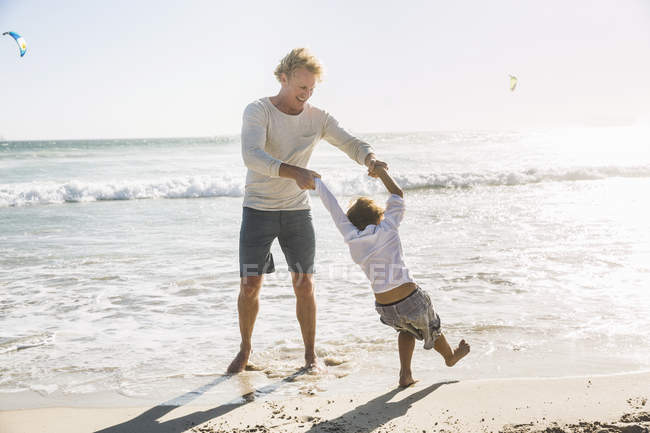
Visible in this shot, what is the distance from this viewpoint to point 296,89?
3363 millimetres

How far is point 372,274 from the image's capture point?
3.13 meters

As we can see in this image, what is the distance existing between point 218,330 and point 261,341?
445mm

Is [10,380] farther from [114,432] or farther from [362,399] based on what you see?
[362,399]

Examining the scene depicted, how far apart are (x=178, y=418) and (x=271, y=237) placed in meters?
1.23

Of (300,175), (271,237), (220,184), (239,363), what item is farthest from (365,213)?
(220,184)

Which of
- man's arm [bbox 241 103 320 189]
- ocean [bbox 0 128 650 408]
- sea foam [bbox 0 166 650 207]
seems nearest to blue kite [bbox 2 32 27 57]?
ocean [bbox 0 128 650 408]

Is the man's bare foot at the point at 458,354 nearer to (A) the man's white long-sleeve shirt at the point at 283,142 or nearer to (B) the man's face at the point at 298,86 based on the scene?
(A) the man's white long-sleeve shirt at the point at 283,142

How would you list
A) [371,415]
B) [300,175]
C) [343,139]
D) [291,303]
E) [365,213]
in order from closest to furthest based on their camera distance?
1. [371,415]
2. [300,175]
3. [365,213]
4. [343,139]
5. [291,303]

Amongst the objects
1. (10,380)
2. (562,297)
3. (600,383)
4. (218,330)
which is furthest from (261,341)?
(562,297)

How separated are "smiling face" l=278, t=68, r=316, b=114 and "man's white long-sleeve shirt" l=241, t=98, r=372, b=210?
0.18ft

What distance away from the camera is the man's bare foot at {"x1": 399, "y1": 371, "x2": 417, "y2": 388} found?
10.6 feet

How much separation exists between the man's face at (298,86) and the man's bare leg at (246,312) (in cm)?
113

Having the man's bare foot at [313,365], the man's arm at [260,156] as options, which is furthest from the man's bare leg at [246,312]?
the man's arm at [260,156]

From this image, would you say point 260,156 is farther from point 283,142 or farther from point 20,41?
point 20,41
